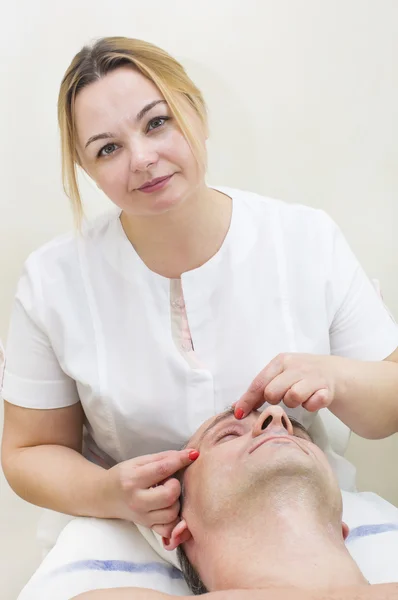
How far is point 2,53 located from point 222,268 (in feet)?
3.18

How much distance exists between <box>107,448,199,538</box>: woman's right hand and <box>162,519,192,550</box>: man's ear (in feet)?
0.06

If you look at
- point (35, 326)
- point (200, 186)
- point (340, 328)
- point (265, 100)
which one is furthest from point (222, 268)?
point (265, 100)

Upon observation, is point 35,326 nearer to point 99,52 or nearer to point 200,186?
point 200,186

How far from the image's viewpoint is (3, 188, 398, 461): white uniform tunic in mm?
1469

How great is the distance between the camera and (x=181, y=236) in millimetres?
1489

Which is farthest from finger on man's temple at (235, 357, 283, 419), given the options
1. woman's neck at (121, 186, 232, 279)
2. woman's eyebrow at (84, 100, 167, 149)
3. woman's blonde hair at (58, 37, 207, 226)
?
woman's eyebrow at (84, 100, 167, 149)

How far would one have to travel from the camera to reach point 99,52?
1379 mm

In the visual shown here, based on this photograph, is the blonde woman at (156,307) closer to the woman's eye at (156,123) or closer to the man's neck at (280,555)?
the woman's eye at (156,123)

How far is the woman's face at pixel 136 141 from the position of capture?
4.38 feet

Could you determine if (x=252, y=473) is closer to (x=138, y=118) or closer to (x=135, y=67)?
(x=138, y=118)

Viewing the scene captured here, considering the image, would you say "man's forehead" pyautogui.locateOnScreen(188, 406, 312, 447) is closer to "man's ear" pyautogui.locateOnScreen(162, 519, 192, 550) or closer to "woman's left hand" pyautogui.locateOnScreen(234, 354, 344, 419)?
"woman's left hand" pyautogui.locateOnScreen(234, 354, 344, 419)

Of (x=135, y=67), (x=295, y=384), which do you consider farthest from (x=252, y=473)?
(x=135, y=67)

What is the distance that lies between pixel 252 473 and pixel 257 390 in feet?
0.53

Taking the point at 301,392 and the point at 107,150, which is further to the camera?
the point at 107,150
